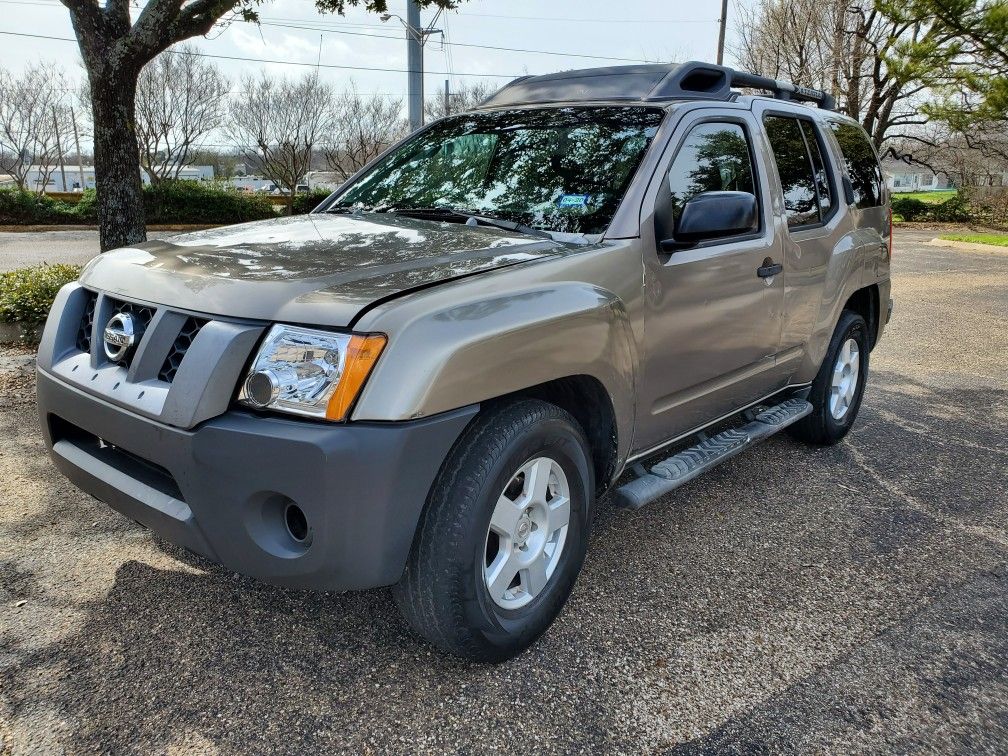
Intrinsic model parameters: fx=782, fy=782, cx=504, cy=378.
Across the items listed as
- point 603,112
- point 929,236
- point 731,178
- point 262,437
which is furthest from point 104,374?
point 929,236

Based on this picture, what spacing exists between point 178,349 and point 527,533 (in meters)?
1.22

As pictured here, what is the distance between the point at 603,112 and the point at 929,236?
1014 inches

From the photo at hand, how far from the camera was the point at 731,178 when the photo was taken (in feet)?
11.4

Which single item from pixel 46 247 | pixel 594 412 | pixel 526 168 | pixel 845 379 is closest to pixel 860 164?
pixel 845 379

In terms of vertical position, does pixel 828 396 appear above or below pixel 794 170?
below

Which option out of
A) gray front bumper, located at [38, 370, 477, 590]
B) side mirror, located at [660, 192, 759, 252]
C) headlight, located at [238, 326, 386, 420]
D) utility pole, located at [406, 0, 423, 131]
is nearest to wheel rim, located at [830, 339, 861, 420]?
side mirror, located at [660, 192, 759, 252]

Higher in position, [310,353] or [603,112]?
[603,112]

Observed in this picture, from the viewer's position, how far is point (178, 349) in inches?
90.7

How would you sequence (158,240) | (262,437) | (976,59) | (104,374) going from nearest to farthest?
(262,437) → (104,374) → (158,240) → (976,59)

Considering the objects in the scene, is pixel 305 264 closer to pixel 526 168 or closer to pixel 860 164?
pixel 526 168

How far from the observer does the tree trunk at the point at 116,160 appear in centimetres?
641

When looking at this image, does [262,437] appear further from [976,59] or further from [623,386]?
[976,59]

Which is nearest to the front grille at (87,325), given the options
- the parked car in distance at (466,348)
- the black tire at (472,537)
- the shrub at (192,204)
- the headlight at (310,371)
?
the parked car in distance at (466,348)

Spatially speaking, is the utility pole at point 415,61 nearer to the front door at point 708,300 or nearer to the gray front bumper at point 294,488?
the front door at point 708,300
